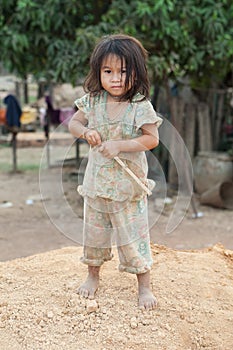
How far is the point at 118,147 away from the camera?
8.02ft

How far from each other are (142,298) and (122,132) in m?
0.88

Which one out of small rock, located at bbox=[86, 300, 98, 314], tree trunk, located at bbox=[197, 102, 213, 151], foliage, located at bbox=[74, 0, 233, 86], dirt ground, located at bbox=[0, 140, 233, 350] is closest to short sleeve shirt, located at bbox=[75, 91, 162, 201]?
dirt ground, located at bbox=[0, 140, 233, 350]

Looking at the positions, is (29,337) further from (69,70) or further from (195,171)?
(195,171)

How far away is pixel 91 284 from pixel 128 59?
1.23 metres

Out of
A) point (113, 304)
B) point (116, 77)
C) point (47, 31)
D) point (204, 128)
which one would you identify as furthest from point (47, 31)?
point (113, 304)

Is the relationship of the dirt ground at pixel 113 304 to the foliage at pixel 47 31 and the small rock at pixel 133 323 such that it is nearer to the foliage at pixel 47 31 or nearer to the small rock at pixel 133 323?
the small rock at pixel 133 323

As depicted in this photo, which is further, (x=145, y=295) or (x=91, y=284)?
(x=91, y=284)

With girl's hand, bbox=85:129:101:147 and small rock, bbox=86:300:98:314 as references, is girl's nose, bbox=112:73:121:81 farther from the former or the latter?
small rock, bbox=86:300:98:314

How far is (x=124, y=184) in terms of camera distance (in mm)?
2551

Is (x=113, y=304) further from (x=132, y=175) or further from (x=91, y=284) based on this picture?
(x=132, y=175)

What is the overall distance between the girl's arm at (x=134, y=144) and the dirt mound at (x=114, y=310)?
0.82 metres

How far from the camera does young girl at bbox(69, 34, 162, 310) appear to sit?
2.44m

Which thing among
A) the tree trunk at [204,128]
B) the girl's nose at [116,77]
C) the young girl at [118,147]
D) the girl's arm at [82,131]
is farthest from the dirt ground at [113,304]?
the tree trunk at [204,128]

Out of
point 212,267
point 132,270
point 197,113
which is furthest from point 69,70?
point 132,270
